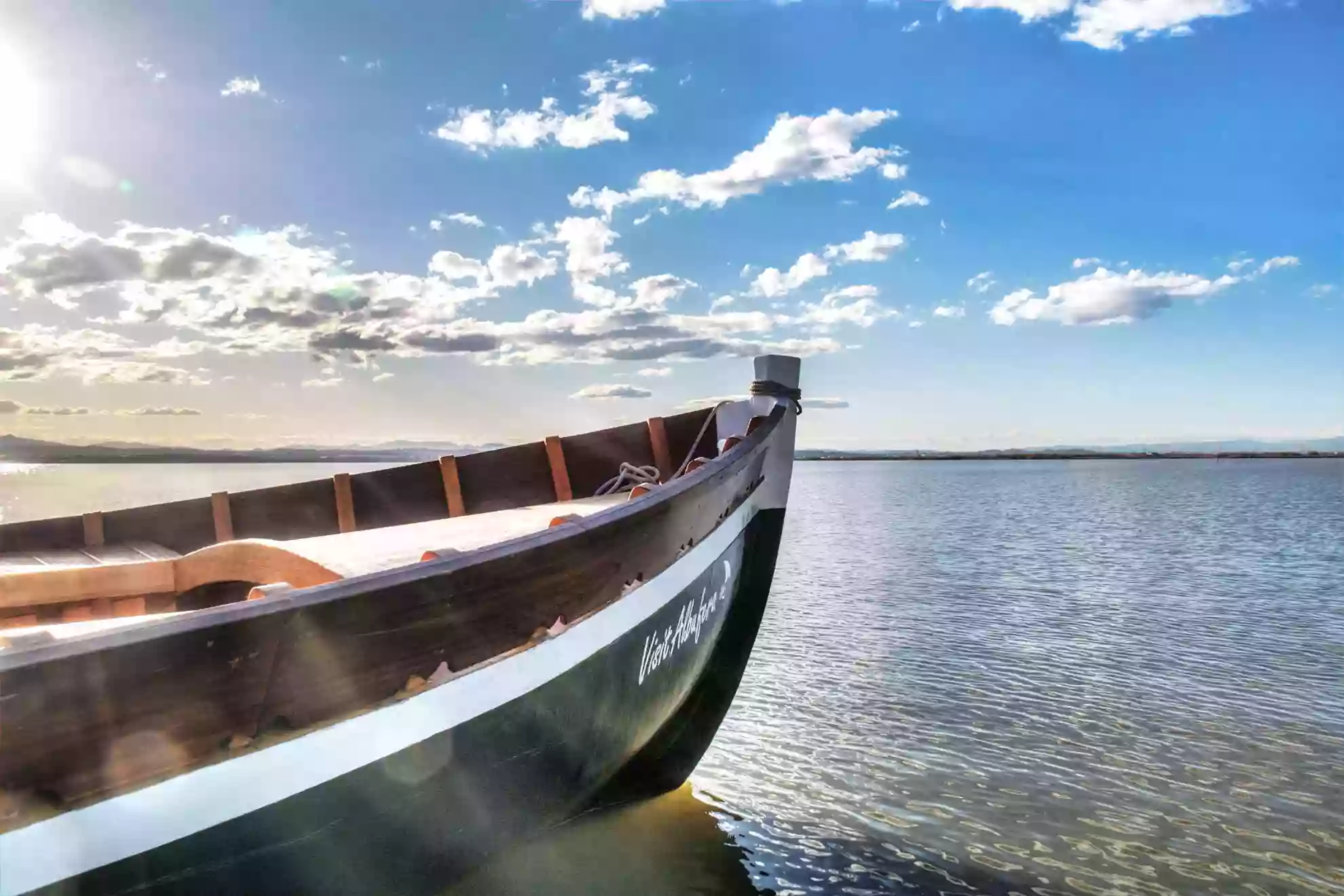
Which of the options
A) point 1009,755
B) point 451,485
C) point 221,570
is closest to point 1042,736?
point 1009,755

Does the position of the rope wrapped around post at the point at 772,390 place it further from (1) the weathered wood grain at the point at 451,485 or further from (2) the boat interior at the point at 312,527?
(1) the weathered wood grain at the point at 451,485

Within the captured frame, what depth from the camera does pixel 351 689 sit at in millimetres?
2705

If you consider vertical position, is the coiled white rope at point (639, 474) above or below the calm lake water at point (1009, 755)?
above

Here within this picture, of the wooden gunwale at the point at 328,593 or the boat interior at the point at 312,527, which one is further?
the boat interior at the point at 312,527

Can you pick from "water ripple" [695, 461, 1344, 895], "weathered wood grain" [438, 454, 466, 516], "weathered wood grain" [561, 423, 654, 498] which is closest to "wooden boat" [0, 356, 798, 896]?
"weathered wood grain" [438, 454, 466, 516]

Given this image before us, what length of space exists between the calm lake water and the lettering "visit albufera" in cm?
136

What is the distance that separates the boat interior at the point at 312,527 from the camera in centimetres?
461

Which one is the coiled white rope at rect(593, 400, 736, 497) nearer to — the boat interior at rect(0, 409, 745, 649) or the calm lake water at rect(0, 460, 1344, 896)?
the boat interior at rect(0, 409, 745, 649)

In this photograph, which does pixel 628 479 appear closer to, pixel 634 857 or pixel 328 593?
pixel 634 857

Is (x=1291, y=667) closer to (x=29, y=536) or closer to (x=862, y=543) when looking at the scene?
(x=29, y=536)

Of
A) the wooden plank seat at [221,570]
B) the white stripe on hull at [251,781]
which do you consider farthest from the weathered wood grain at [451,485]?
the white stripe on hull at [251,781]

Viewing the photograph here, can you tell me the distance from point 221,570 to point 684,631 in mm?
2658

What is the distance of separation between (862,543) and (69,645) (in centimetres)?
3318

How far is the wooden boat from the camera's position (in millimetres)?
2076
